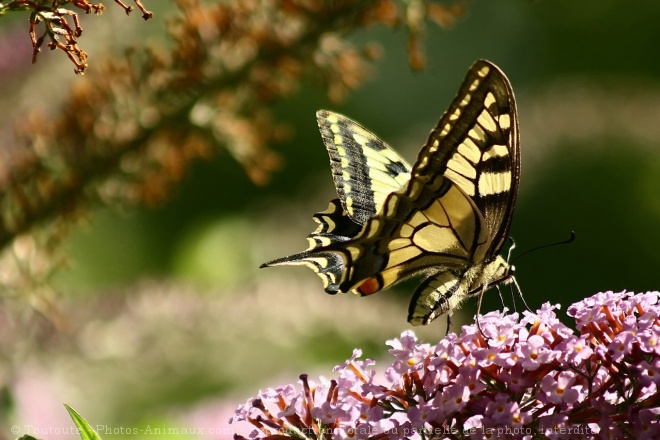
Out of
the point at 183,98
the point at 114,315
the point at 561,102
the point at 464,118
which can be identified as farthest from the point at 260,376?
the point at 561,102

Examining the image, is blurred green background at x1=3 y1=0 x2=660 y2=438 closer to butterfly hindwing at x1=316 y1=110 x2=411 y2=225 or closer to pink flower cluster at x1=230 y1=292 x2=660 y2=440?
butterfly hindwing at x1=316 y1=110 x2=411 y2=225

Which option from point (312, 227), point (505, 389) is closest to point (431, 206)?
point (505, 389)

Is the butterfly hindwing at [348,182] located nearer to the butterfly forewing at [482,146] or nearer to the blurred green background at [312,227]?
the butterfly forewing at [482,146]

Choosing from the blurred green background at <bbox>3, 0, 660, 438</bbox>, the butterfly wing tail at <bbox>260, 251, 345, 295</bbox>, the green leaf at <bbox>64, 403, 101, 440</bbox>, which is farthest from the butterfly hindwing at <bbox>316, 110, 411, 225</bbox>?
the green leaf at <bbox>64, 403, 101, 440</bbox>

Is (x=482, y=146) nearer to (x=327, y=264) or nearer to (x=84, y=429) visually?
(x=327, y=264)

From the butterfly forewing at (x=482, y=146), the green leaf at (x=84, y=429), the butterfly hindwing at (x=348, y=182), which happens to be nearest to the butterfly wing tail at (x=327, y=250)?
the butterfly hindwing at (x=348, y=182)

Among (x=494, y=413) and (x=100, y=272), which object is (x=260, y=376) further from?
(x=494, y=413)
